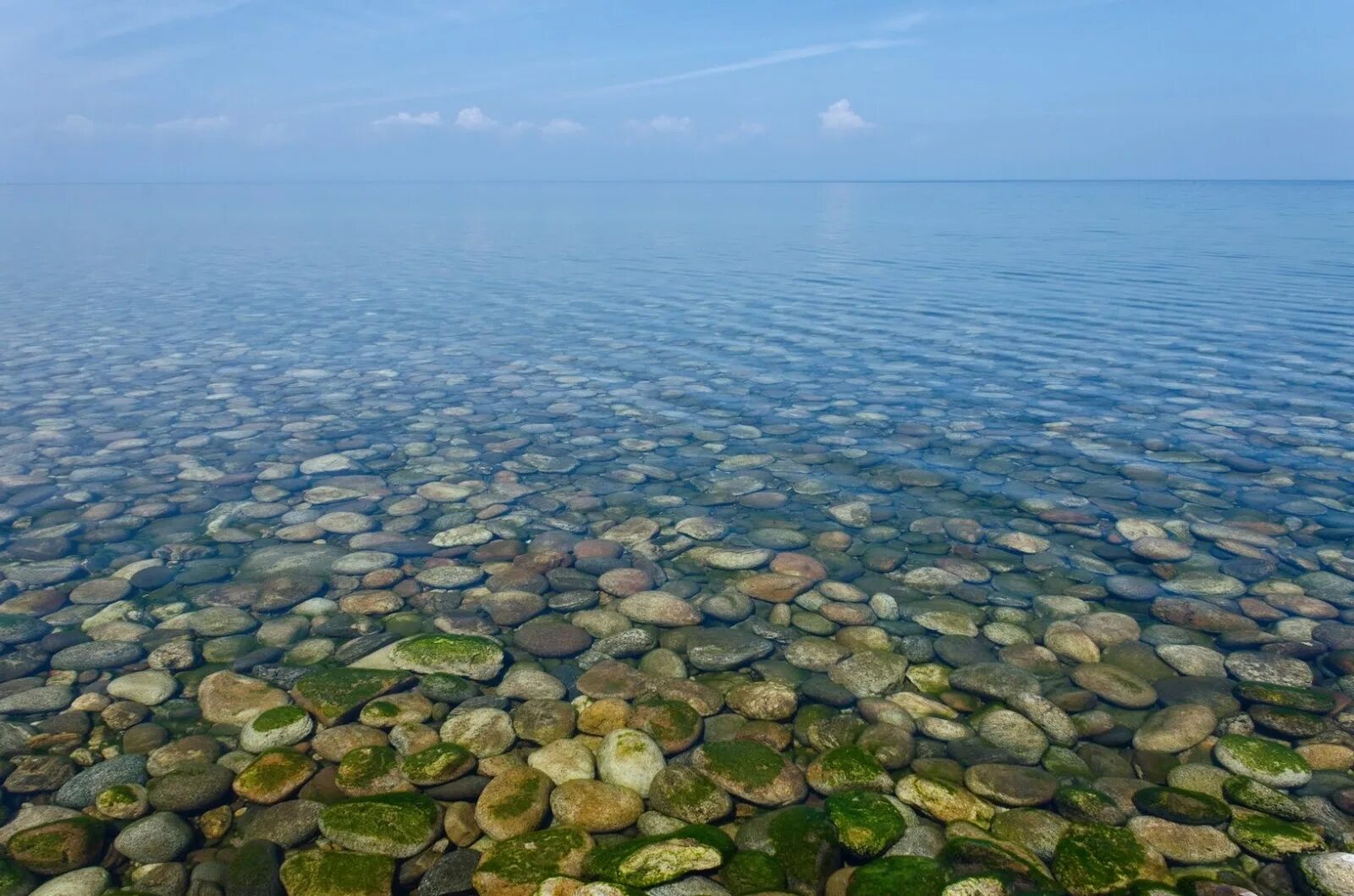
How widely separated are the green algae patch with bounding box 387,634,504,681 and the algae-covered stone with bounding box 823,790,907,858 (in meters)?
3.04

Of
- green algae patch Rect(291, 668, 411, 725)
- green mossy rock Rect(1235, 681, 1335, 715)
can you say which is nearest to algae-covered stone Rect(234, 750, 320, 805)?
green algae patch Rect(291, 668, 411, 725)

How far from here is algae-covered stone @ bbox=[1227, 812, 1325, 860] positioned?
4.90 meters

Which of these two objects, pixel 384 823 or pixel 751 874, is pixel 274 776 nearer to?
pixel 384 823

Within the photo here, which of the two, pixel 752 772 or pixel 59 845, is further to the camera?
pixel 752 772

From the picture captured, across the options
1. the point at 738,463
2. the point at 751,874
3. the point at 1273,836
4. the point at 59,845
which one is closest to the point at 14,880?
the point at 59,845

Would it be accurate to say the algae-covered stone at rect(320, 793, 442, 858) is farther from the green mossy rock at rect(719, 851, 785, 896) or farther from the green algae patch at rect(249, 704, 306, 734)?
the green mossy rock at rect(719, 851, 785, 896)

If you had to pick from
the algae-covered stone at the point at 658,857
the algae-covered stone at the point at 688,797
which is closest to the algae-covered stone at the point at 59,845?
the algae-covered stone at the point at 658,857

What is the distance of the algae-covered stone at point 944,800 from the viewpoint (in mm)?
5246

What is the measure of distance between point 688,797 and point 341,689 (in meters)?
2.90

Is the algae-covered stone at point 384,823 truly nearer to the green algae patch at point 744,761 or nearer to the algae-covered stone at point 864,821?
the green algae patch at point 744,761

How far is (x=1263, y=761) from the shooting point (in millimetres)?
5695

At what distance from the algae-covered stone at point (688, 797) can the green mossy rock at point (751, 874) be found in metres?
0.46

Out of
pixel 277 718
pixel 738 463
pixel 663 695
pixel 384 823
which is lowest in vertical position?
pixel 738 463

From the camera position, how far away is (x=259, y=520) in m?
9.81
